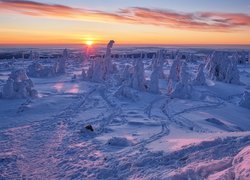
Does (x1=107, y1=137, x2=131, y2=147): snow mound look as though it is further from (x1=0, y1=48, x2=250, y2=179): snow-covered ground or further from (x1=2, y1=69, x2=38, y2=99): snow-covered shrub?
(x1=2, y1=69, x2=38, y2=99): snow-covered shrub

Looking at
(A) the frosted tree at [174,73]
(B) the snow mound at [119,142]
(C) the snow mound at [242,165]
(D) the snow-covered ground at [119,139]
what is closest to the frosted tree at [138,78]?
(D) the snow-covered ground at [119,139]

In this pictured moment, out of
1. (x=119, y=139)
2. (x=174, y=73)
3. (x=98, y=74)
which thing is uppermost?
(x=119, y=139)

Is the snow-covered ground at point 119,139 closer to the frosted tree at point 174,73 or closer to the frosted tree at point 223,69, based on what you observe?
the frosted tree at point 174,73

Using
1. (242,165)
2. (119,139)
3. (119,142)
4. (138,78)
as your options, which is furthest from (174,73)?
(242,165)

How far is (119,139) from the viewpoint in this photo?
14.6 m

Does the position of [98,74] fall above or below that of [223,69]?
below

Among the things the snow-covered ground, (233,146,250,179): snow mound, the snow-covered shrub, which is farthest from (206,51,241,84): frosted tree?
(233,146,250,179): snow mound

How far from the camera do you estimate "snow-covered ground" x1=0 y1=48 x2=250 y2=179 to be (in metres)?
10.6

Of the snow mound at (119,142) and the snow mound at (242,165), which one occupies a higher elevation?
the snow mound at (242,165)

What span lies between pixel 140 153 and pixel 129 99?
1661cm

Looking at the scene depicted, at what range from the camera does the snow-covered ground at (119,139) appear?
10633mm

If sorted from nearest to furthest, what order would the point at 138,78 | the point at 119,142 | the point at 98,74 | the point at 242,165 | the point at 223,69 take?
the point at 242,165
the point at 119,142
the point at 138,78
the point at 98,74
the point at 223,69

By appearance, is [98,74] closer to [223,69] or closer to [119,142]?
[223,69]

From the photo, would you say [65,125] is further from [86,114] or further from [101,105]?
[101,105]
